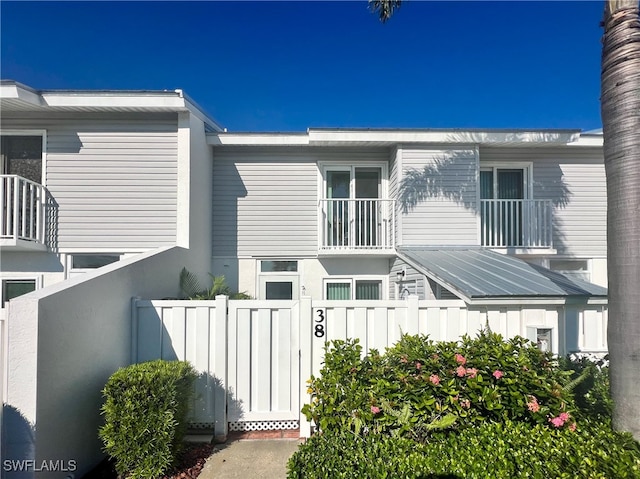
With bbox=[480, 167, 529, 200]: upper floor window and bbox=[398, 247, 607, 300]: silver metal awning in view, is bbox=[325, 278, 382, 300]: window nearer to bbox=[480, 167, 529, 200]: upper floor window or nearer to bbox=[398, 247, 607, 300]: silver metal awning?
bbox=[398, 247, 607, 300]: silver metal awning

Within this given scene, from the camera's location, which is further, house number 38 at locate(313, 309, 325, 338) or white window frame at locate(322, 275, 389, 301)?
white window frame at locate(322, 275, 389, 301)

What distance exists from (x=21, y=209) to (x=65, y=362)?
5261 mm

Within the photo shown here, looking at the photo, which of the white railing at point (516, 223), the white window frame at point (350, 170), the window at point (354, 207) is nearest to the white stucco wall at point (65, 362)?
the window at point (354, 207)

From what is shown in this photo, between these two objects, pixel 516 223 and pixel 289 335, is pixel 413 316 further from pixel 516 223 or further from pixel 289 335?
pixel 516 223

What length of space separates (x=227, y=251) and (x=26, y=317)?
16.1 ft

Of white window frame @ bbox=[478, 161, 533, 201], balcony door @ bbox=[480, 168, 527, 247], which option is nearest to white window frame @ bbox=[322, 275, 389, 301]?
balcony door @ bbox=[480, 168, 527, 247]

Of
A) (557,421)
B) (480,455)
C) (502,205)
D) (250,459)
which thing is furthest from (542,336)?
(502,205)

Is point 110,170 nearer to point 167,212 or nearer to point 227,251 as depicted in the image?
point 167,212

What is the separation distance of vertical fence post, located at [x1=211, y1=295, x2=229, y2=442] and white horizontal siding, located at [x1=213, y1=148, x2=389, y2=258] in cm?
365

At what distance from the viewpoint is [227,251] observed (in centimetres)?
765

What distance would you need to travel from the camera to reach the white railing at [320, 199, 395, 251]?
7348mm

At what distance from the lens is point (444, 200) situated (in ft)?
23.8

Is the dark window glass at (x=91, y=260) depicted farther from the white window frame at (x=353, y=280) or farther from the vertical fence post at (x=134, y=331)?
the white window frame at (x=353, y=280)

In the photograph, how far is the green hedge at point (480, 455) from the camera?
89.1 inches
